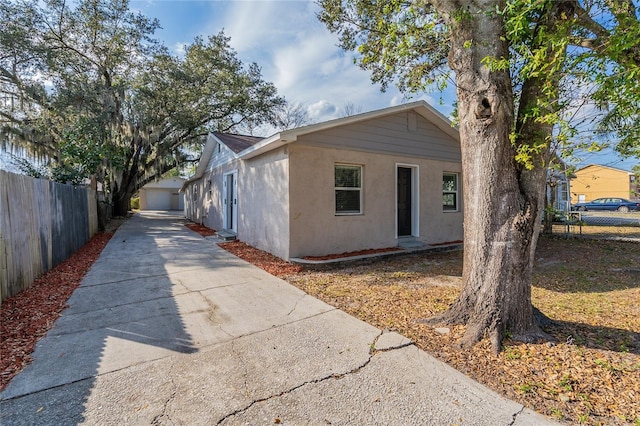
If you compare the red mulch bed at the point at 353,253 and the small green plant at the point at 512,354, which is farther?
the red mulch bed at the point at 353,253

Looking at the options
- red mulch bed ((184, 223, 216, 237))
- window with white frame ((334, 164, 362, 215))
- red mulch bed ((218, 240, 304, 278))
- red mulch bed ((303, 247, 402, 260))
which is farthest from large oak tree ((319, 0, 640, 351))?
red mulch bed ((184, 223, 216, 237))

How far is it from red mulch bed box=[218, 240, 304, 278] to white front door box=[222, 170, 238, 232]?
1582 millimetres

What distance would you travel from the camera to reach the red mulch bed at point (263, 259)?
252 inches

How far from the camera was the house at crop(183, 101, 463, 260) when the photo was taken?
7.01 metres

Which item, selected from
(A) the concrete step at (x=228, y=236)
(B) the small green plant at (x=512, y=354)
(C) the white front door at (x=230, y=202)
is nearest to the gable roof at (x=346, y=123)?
(C) the white front door at (x=230, y=202)

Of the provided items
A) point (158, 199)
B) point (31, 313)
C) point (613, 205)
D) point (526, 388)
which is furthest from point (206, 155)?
point (613, 205)

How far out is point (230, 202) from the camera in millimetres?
11547

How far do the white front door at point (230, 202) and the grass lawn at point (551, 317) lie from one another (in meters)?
3.37

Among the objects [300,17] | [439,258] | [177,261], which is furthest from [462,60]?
[177,261]

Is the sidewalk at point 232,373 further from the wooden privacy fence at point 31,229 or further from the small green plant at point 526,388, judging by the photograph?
the wooden privacy fence at point 31,229

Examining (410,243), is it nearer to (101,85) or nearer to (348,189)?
(348,189)

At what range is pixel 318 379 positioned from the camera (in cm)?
263

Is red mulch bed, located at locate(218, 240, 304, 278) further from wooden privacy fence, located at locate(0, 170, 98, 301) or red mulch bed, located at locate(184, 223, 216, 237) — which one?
wooden privacy fence, located at locate(0, 170, 98, 301)

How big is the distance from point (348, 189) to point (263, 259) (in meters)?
2.69
